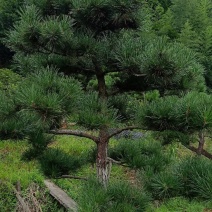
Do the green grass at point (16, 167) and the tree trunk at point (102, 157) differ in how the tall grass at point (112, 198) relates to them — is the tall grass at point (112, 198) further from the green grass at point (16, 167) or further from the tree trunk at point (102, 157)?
the green grass at point (16, 167)

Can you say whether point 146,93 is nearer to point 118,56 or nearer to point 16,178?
point 118,56

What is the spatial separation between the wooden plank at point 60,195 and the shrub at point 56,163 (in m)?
0.86

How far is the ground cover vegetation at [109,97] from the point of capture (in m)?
2.03

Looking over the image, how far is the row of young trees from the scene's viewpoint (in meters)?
2.00

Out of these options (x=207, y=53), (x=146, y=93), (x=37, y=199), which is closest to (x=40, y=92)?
(x=146, y=93)

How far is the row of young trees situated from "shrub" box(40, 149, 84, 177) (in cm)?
10

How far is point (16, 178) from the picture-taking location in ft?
15.2

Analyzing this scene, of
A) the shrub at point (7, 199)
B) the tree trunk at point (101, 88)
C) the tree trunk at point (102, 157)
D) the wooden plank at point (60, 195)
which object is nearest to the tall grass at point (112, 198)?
the tree trunk at point (102, 157)

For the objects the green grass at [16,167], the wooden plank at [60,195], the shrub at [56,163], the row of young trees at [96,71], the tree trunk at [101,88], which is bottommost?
the green grass at [16,167]

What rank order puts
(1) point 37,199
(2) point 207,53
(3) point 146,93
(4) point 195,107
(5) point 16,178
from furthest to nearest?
(2) point 207,53 < (5) point 16,178 < (1) point 37,199 < (3) point 146,93 < (4) point 195,107

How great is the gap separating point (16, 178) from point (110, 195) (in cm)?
265

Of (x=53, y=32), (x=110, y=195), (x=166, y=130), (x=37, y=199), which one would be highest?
(x=53, y=32)

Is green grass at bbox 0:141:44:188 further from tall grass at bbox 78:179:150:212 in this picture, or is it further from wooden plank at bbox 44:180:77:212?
tall grass at bbox 78:179:150:212

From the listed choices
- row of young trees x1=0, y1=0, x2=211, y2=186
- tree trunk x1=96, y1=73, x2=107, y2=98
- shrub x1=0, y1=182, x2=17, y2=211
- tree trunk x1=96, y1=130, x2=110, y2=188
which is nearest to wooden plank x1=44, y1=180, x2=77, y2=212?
shrub x1=0, y1=182, x2=17, y2=211
